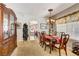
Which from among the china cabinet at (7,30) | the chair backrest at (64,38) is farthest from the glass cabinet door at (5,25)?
the chair backrest at (64,38)

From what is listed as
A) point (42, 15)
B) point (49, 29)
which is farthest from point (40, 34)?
point (42, 15)

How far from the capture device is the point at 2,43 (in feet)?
8.50

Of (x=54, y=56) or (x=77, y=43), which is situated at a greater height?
(x=77, y=43)

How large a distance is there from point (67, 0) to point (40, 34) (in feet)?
2.70

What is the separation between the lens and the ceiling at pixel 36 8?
2.72 meters

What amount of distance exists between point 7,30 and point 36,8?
69 cm

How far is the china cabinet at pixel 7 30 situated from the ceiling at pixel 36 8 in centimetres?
12

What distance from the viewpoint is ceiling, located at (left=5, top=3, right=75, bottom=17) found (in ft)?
8.93

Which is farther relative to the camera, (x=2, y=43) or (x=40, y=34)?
(x=40, y=34)

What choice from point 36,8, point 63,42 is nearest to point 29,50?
point 63,42

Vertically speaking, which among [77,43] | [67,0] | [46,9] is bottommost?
[77,43]

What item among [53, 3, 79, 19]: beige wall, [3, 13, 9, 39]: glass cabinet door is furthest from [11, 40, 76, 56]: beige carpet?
[53, 3, 79, 19]: beige wall

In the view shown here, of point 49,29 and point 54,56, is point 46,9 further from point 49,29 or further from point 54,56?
point 54,56

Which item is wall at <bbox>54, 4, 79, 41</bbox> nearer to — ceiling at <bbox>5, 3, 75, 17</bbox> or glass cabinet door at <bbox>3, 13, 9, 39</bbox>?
ceiling at <bbox>5, 3, 75, 17</bbox>
